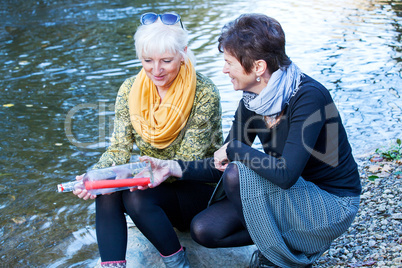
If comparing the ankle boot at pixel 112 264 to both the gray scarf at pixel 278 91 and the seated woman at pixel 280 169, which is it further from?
the gray scarf at pixel 278 91

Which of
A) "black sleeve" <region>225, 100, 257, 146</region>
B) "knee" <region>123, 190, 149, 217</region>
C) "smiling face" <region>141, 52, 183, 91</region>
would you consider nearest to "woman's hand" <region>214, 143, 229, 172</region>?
"black sleeve" <region>225, 100, 257, 146</region>

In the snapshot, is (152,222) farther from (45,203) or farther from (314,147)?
(45,203)

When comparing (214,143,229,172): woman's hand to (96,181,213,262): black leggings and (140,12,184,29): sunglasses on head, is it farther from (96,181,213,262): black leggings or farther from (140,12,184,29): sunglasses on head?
(140,12,184,29): sunglasses on head

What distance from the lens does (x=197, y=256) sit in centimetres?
287

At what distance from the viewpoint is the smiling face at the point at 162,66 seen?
277cm

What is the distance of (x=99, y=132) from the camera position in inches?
215

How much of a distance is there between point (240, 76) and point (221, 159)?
0.47 metres

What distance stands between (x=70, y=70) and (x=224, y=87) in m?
2.75

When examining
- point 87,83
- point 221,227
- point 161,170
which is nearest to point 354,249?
point 221,227

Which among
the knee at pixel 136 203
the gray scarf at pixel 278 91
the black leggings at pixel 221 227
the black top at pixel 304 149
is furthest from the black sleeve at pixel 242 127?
the knee at pixel 136 203

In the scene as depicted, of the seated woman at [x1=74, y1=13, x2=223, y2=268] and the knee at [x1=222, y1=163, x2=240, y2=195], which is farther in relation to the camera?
the seated woman at [x1=74, y1=13, x2=223, y2=268]

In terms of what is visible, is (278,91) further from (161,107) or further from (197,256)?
(197,256)

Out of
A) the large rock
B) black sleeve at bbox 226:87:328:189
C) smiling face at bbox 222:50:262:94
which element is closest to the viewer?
black sleeve at bbox 226:87:328:189

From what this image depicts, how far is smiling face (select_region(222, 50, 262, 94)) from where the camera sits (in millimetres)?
2504
